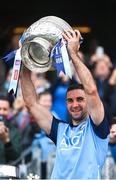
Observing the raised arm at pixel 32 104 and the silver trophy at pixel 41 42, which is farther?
the raised arm at pixel 32 104

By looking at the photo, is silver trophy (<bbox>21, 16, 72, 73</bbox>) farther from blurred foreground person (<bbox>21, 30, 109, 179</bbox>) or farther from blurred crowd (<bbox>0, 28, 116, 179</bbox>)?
blurred crowd (<bbox>0, 28, 116, 179</bbox>)

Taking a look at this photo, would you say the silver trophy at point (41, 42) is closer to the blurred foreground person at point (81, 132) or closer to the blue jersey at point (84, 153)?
the blurred foreground person at point (81, 132)

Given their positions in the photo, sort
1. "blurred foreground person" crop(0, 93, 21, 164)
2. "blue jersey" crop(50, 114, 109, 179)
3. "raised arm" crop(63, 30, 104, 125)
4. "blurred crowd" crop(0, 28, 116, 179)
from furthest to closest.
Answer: "blurred crowd" crop(0, 28, 116, 179) → "blurred foreground person" crop(0, 93, 21, 164) → "blue jersey" crop(50, 114, 109, 179) → "raised arm" crop(63, 30, 104, 125)

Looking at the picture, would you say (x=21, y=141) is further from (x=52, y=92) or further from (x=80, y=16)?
(x=80, y=16)

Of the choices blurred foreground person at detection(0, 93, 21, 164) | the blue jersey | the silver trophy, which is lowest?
the blue jersey

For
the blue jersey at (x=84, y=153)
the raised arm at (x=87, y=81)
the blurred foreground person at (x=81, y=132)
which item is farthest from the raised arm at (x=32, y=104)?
the raised arm at (x=87, y=81)

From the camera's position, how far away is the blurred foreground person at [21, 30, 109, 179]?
7.25 m

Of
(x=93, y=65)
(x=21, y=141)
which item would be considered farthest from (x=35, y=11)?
(x=21, y=141)

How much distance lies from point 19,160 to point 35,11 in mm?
6166

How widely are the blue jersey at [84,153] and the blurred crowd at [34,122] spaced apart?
0.86 metres

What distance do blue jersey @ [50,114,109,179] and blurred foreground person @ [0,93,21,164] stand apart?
2.96ft

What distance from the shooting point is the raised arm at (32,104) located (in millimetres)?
7859

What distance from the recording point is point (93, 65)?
12852 millimetres

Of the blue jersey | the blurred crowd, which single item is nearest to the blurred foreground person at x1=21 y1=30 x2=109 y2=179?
the blue jersey
